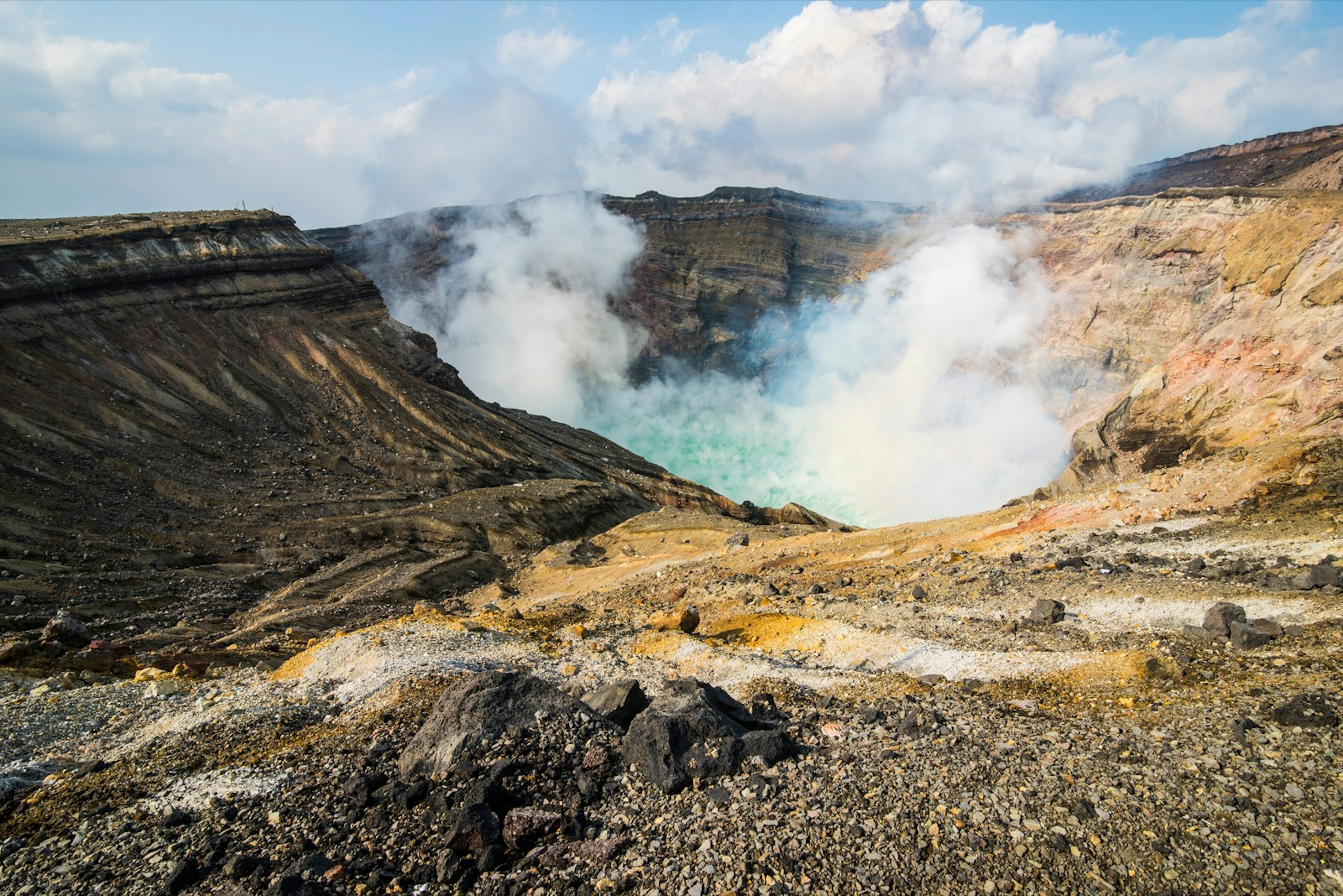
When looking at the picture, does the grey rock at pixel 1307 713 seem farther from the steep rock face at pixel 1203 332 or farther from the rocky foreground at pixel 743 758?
the steep rock face at pixel 1203 332

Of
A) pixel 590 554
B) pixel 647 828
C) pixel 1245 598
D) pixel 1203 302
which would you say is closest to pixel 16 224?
pixel 590 554

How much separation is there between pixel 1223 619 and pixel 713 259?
238 feet

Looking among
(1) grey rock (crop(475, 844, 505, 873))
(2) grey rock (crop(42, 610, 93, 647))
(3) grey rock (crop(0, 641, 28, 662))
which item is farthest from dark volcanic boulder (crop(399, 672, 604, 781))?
(2) grey rock (crop(42, 610, 93, 647))

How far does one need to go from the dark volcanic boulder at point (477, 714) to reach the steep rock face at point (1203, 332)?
18.6m

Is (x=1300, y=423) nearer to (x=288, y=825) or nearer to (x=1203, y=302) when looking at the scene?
(x=1203, y=302)

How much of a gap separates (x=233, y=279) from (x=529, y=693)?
42.2 metres

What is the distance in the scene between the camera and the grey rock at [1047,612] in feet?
43.9

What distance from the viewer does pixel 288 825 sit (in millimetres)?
7465

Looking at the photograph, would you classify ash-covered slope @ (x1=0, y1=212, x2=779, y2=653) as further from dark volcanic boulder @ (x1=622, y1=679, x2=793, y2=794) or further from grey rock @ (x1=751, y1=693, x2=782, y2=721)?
dark volcanic boulder @ (x1=622, y1=679, x2=793, y2=794)

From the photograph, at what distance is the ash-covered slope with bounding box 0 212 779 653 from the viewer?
929 inches

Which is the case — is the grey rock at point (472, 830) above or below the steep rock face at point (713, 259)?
below

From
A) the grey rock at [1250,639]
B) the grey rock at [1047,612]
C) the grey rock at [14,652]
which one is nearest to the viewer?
the grey rock at [1250,639]

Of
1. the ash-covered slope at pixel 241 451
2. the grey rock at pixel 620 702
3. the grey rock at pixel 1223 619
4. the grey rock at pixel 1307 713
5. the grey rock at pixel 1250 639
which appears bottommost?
the grey rock at pixel 1307 713

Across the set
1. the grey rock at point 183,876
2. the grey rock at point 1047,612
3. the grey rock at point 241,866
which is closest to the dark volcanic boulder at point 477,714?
the grey rock at point 241,866
